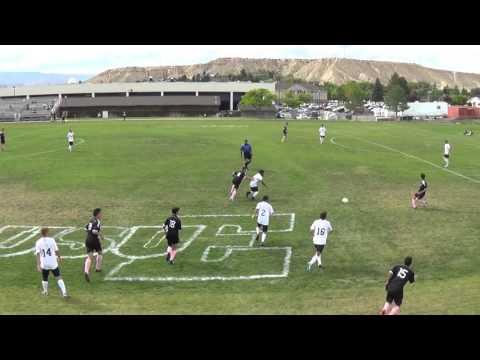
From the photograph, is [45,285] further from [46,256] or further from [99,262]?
[99,262]

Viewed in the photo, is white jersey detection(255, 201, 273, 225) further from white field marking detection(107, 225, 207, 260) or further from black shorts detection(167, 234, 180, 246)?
black shorts detection(167, 234, 180, 246)

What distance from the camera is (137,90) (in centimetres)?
14375

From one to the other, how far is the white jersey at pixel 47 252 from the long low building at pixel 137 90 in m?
127

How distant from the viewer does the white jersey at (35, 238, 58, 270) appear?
1647 centimetres

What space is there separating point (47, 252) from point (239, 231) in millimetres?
9440

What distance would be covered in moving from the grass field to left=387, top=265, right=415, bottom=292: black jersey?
1176 mm

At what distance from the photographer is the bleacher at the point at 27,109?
114 meters

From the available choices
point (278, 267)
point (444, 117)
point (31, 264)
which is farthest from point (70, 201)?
point (444, 117)

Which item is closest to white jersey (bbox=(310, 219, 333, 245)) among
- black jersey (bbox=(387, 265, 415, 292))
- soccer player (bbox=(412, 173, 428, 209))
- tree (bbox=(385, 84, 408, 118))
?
black jersey (bbox=(387, 265, 415, 292))

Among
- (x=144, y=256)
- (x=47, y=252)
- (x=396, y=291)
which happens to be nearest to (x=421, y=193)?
(x=396, y=291)

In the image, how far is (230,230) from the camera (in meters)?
24.2

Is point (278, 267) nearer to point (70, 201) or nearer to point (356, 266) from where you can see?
point (356, 266)

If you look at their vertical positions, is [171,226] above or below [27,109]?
below

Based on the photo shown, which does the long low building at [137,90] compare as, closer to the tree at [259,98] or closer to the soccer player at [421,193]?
the tree at [259,98]
